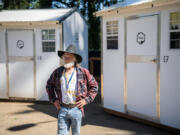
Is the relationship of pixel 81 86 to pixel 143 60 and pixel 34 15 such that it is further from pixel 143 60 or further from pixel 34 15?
pixel 34 15

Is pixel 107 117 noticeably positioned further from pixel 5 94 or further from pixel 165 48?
pixel 5 94

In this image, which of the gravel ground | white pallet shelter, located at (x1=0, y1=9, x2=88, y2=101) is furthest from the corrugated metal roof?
the gravel ground

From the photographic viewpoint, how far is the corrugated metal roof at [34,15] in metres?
8.75

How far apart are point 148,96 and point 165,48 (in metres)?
1.21

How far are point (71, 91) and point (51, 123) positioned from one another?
3.18 meters

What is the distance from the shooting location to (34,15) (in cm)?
930

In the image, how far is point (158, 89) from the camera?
5.86 m

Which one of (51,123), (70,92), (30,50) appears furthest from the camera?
(30,50)

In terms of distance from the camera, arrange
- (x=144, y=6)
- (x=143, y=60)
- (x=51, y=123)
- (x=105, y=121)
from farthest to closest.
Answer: (x=105, y=121) → (x=51, y=123) → (x=143, y=60) → (x=144, y=6)

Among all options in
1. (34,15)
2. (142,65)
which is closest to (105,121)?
(142,65)

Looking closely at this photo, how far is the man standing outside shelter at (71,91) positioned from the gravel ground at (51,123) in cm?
227

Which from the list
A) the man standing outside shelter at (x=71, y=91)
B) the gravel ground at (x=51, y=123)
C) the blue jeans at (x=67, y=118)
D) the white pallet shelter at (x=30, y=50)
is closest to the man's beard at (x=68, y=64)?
the man standing outside shelter at (x=71, y=91)

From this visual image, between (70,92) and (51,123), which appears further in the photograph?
(51,123)

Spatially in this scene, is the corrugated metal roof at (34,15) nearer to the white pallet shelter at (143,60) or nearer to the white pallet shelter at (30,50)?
the white pallet shelter at (30,50)
